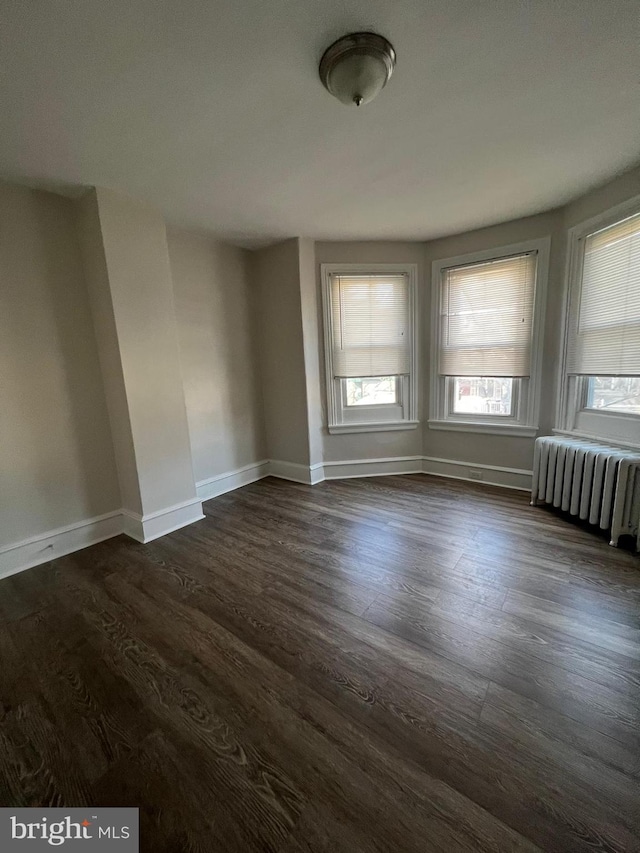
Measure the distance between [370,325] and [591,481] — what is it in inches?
95.4

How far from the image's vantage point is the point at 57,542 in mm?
2400

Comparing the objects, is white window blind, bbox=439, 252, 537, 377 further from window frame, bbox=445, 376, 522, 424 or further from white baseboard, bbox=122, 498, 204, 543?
white baseboard, bbox=122, 498, 204, 543

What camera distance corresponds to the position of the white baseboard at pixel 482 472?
10.7 feet

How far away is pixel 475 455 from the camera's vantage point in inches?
139

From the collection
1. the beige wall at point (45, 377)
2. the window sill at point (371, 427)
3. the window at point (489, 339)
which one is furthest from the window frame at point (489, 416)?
the beige wall at point (45, 377)

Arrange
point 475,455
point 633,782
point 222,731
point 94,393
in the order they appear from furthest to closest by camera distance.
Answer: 1. point 475,455
2. point 94,393
3. point 222,731
4. point 633,782

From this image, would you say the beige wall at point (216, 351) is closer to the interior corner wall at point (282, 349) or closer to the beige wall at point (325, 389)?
the interior corner wall at point (282, 349)

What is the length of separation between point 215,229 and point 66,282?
52.3 inches

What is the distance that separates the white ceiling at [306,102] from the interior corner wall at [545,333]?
0.42m

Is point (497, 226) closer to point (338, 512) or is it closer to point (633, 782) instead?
point (338, 512)

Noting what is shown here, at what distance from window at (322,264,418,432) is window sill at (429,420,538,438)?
310 mm

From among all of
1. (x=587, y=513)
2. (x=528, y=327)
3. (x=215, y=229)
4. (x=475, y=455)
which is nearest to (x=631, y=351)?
(x=528, y=327)

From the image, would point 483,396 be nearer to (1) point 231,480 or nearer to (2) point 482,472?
(2) point 482,472

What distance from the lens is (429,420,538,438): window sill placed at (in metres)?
3.20
